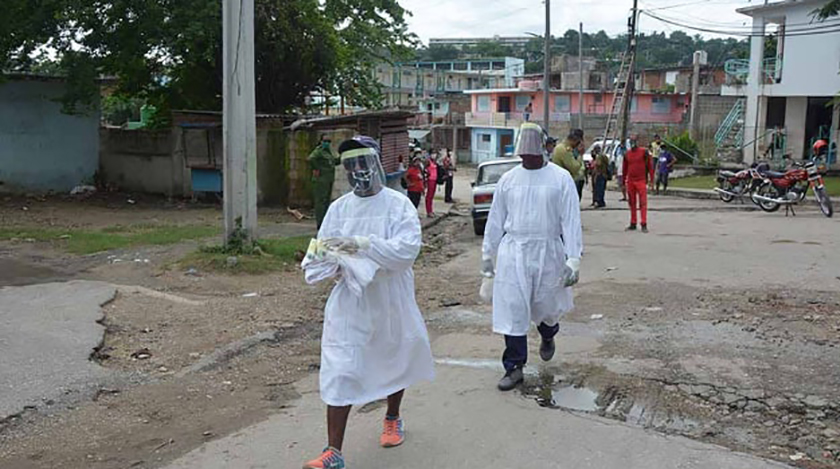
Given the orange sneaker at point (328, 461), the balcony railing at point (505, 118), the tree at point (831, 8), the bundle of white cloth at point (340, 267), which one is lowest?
the orange sneaker at point (328, 461)

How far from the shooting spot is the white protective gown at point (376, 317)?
4543 millimetres

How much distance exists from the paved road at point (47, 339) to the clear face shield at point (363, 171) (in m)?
2.88

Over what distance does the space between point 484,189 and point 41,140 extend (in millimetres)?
11434

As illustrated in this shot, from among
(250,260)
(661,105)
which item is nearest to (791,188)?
(250,260)

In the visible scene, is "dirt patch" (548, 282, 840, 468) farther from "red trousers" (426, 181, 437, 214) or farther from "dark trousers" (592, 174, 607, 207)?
"dark trousers" (592, 174, 607, 207)

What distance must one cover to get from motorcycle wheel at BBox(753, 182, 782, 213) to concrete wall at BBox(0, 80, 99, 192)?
54.1ft

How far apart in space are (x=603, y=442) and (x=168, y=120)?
19213 mm

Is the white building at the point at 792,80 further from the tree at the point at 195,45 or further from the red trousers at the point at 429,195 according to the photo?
the red trousers at the point at 429,195

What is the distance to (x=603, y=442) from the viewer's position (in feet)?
16.0

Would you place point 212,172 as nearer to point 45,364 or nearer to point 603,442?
point 45,364

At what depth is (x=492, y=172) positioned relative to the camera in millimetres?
17188

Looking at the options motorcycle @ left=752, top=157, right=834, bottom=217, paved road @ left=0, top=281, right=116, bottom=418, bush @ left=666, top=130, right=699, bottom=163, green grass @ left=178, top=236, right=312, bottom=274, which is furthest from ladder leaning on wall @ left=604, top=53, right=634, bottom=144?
paved road @ left=0, top=281, right=116, bottom=418

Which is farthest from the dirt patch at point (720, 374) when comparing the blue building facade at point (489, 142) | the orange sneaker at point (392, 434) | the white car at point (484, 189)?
the blue building facade at point (489, 142)

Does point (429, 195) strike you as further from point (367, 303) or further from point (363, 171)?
point (367, 303)
